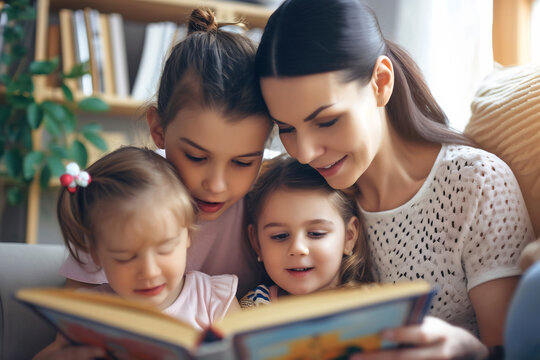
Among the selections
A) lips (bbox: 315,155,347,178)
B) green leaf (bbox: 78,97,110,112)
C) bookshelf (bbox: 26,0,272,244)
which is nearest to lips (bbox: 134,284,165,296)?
lips (bbox: 315,155,347,178)

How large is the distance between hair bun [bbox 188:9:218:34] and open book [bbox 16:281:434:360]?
0.77 metres

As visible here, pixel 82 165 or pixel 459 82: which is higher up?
pixel 459 82

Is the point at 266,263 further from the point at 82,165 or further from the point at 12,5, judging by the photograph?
the point at 12,5

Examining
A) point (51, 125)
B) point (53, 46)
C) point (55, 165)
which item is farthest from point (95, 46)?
point (55, 165)

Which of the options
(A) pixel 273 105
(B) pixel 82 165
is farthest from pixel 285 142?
(B) pixel 82 165

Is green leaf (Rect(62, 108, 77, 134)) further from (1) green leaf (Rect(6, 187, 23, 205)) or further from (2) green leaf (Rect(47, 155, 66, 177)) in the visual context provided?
(1) green leaf (Rect(6, 187, 23, 205))

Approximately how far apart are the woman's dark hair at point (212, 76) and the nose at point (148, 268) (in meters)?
0.32

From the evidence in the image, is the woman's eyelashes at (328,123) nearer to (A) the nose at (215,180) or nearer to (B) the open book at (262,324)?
(A) the nose at (215,180)

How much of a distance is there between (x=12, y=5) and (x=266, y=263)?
1.56 metres

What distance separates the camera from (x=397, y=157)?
47.3 inches

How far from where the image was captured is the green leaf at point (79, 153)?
2141mm

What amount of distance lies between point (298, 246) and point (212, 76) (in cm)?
40

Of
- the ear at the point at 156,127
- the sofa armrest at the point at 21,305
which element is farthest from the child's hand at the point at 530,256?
the sofa armrest at the point at 21,305

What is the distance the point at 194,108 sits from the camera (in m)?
1.11
